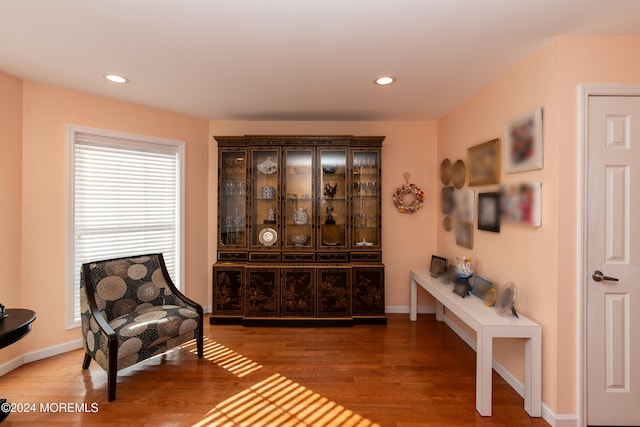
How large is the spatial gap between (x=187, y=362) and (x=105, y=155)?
92.7 inches

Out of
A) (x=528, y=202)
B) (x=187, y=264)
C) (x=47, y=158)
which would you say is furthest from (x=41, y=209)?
(x=528, y=202)

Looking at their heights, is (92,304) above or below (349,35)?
below

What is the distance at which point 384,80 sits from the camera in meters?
2.70

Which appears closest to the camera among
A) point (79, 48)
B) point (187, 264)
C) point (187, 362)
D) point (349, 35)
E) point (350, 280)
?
point (349, 35)

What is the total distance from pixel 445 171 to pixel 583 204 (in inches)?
71.6

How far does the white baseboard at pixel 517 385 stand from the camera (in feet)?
6.47

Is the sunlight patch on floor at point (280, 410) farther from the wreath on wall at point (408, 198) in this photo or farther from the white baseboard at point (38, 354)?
the wreath on wall at point (408, 198)

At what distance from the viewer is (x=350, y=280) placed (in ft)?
12.0

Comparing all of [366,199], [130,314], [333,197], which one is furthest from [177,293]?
[366,199]

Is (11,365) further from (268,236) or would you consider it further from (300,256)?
(300,256)

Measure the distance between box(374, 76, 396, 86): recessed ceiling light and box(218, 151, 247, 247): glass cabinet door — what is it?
6.16 ft

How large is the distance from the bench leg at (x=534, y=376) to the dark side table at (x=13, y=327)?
3404mm

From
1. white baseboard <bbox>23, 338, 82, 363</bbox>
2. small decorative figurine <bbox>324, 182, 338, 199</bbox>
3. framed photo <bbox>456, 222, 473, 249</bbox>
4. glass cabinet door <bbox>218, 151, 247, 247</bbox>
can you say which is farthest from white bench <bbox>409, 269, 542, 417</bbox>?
white baseboard <bbox>23, 338, 82, 363</bbox>

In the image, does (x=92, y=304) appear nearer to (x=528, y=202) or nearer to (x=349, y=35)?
(x=349, y=35)
